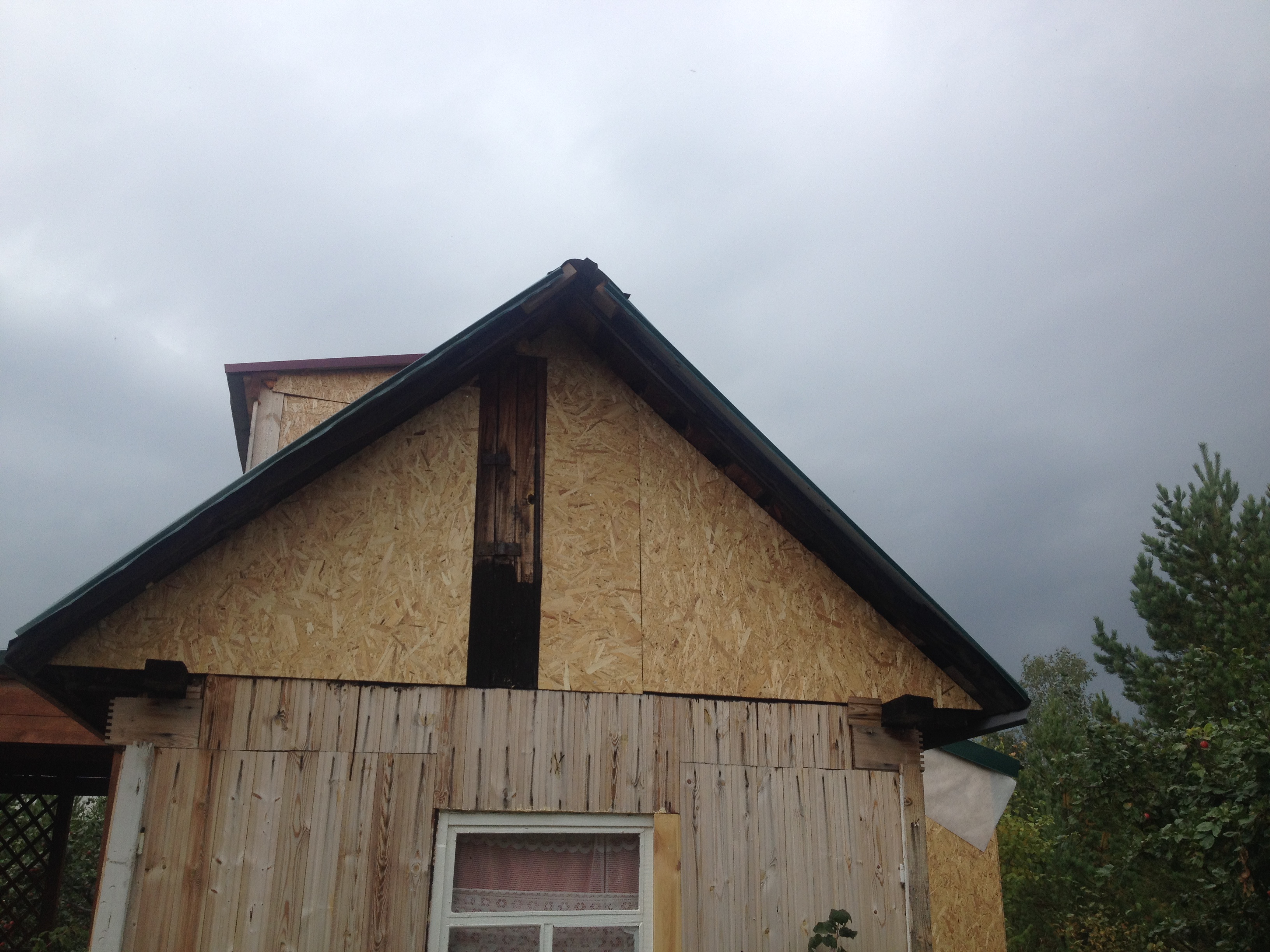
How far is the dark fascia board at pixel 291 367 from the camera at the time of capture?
11320mm

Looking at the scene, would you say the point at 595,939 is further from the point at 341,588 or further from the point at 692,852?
the point at 341,588

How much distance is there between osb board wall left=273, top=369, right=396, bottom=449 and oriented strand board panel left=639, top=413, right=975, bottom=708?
627cm

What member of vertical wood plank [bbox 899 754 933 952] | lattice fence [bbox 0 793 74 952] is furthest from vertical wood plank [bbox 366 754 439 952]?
lattice fence [bbox 0 793 74 952]

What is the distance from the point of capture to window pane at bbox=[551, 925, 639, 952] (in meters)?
5.40

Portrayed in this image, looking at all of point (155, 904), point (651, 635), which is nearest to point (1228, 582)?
point (651, 635)

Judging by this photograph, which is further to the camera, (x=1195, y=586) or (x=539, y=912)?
(x=1195, y=586)

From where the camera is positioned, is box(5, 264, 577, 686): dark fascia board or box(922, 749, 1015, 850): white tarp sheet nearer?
box(5, 264, 577, 686): dark fascia board

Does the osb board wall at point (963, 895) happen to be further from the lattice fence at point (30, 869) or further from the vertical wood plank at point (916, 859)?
the lattice fence at point (30, 869)

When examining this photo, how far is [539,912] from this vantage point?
212 inches

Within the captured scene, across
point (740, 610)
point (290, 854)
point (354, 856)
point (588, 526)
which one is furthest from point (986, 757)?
point (290, 854)

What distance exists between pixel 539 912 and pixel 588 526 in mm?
2379

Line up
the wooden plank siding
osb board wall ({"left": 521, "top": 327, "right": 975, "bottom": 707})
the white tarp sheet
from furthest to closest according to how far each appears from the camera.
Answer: the white tarp sheet → osb board wall ({"left": 521, "top": 327, "right": 975, "bottom": 707}) → the wooden plank siding

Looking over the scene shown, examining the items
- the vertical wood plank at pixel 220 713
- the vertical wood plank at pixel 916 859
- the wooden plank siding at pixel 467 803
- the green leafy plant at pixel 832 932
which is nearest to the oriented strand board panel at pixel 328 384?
the vertical wood plank at pixel 220 713

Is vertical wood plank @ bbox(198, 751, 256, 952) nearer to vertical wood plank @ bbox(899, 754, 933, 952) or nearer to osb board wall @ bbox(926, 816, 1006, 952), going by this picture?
vertical wood plank @ bbox(899, 754, 933, 952)
